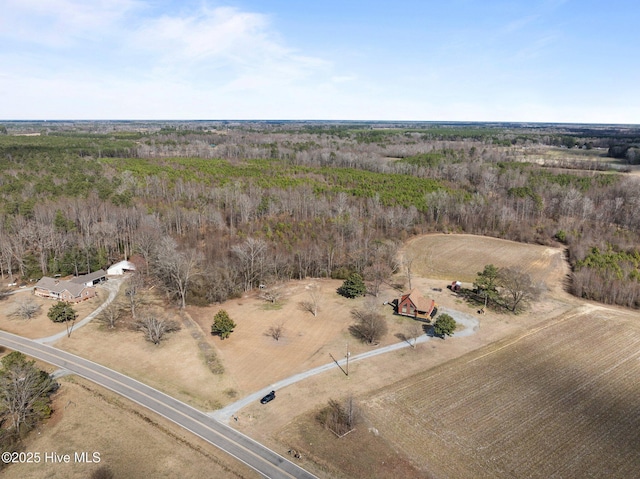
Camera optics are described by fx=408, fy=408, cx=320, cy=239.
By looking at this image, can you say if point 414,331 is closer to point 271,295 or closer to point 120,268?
point 271,295

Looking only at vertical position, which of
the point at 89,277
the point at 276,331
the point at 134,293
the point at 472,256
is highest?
the point at 134,293

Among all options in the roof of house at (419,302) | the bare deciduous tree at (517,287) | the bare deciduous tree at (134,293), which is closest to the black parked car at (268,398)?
the roof of house at (419,302)

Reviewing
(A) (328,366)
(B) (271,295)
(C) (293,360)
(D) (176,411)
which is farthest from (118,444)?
(B) (271,295)

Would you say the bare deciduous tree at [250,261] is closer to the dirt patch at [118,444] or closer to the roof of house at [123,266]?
the roof of house at [123,266]

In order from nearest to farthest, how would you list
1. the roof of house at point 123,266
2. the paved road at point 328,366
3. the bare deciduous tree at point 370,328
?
the paved road at point 328,366
the bare deciduous tree at point 370,328
the roof of house at point 123,266

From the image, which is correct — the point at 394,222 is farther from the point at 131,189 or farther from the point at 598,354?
the point at 131,189

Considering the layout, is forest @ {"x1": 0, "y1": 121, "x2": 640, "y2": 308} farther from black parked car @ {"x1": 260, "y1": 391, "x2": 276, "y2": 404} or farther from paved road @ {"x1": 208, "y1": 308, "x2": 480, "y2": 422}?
black parked car @ {"x1": 260, "y1": 391, "x2": 276, "y2": 404}

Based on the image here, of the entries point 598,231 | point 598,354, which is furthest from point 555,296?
point 598,231
